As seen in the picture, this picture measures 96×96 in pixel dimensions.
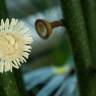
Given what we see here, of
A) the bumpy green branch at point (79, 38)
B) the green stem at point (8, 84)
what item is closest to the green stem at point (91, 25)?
the bumpy green branch at point (79, 38)

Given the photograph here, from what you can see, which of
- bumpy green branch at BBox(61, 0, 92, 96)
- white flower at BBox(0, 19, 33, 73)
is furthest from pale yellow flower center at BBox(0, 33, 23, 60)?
bumpy green branch at BBox(61, 0, 92, 96)

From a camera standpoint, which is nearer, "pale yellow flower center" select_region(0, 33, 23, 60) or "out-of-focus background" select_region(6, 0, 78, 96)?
"pale yellow flower center" select_region(0, 33, 23, 60)

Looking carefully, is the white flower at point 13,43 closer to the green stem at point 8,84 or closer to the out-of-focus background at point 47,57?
the green stem at point 8,84

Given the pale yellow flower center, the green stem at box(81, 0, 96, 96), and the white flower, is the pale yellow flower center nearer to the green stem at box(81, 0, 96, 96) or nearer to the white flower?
the white flower

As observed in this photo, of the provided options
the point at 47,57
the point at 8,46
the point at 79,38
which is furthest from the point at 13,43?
the point at 47,57

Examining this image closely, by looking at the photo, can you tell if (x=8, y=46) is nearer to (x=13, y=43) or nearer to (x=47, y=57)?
(x=13, y=43)

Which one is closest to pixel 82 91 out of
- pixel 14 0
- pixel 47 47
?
pixel 47 47
